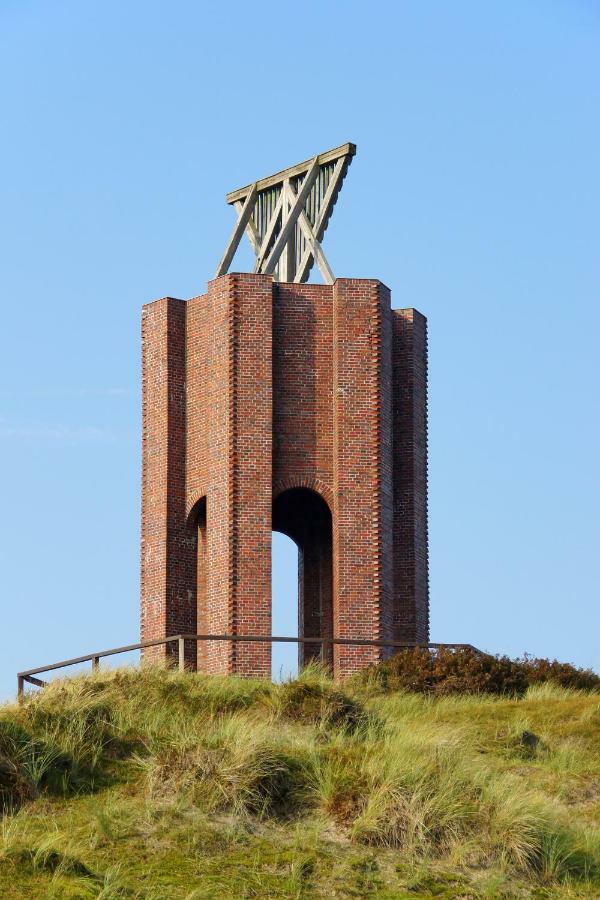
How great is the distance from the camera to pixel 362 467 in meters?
35.8

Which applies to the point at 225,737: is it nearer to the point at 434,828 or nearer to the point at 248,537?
the point at 434,828

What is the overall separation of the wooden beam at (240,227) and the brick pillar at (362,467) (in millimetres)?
3604

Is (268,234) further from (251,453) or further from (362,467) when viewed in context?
(362,467)

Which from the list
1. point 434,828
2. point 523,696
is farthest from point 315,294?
point 434,828

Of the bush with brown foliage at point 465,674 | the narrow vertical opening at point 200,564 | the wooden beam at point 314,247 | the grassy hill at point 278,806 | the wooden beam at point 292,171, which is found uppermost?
the wooden beam at point 292,171

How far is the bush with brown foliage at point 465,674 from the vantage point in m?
32.4

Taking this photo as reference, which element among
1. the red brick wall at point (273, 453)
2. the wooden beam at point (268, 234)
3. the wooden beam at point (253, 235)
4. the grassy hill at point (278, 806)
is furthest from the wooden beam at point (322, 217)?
the grassy hill at point (278, 806)

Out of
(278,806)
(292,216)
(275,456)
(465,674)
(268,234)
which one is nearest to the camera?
(278,806)

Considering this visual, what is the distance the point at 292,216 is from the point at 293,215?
29 millimetres

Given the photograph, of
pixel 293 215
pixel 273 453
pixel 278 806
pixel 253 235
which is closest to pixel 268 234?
pixel 253 235

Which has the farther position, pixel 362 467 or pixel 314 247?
pixel 314 247

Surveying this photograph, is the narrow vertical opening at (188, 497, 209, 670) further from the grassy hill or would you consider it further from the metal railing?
the grassy hill

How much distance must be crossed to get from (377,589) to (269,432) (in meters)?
3.66

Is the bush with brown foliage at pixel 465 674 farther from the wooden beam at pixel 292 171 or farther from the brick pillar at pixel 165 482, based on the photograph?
the wooden beam at pixel 292 171
